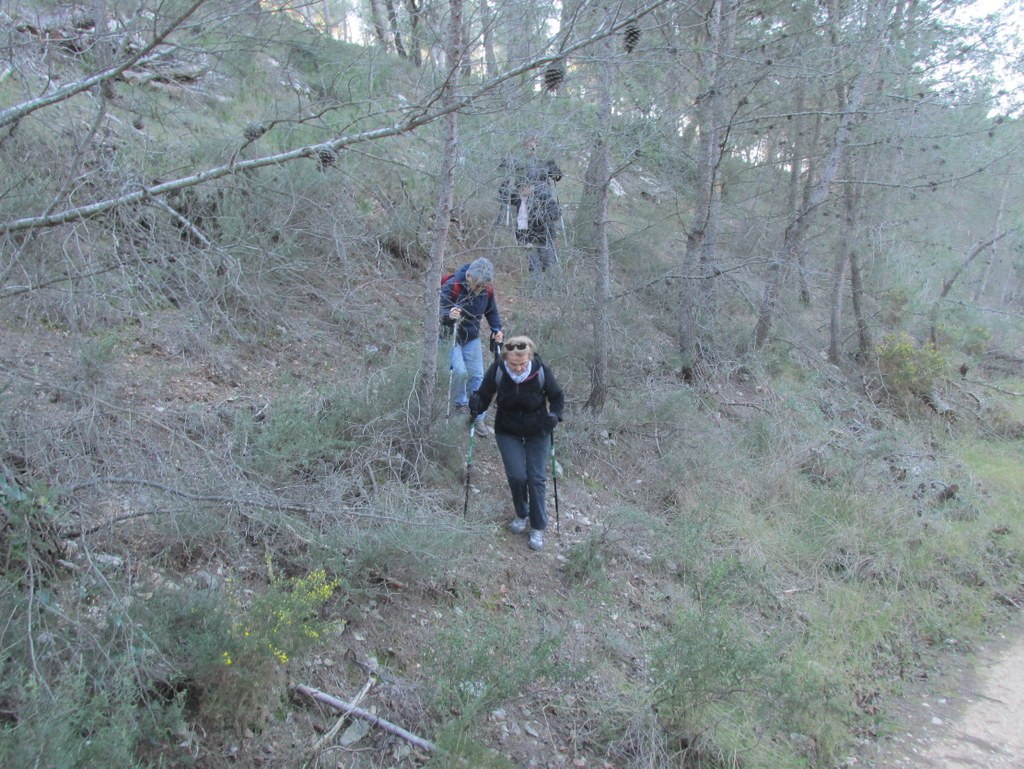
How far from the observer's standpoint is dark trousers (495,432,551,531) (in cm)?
553

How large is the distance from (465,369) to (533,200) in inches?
83.2

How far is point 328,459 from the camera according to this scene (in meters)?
5.44

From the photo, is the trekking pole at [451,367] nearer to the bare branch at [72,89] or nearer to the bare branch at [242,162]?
the bare branch at [242,162]

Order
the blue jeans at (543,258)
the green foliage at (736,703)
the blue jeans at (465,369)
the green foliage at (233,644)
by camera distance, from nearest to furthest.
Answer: the green foliage at (233,644), the green foliage at (736,703), the blue jeans at (465,369), the blue jeans at (543,258)

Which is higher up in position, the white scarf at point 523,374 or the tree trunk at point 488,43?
the tree trunk at point 488,43

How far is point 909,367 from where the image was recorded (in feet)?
35.4

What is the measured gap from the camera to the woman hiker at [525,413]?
17.7 feet

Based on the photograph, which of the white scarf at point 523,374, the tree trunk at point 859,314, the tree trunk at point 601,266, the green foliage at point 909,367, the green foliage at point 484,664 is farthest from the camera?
the tree trunk at point 859,314

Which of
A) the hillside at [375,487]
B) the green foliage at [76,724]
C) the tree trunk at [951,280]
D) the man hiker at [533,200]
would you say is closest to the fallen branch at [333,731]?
the hillside at [375,487]

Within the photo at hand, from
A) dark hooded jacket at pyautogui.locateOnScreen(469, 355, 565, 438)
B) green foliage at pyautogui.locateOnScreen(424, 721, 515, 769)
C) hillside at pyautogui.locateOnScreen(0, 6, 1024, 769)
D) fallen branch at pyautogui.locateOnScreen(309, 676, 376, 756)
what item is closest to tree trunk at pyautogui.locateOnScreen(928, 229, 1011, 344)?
hillside at pyautogui.locateOnScreen(0, 6, 1024, 769)

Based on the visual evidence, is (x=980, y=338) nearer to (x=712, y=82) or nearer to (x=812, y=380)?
(x=812, y=380)

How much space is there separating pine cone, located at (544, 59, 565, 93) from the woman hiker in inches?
72.7

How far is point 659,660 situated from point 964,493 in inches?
221

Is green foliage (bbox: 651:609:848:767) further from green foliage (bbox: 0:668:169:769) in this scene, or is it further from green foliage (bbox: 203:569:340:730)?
green foliage (bbox: 0:668:169:769)
